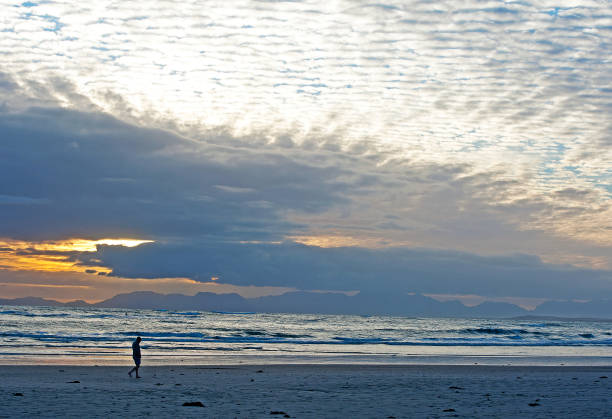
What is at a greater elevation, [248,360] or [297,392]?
[297,392]

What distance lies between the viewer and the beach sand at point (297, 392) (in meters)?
15.9


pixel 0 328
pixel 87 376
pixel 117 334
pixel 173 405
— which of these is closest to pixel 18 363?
pixel 87 376

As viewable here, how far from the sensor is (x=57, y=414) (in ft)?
48.7

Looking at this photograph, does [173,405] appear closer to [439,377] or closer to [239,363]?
[439,377]

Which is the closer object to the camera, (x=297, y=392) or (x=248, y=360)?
(x=297, y=392)

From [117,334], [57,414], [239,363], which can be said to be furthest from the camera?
[117,334]

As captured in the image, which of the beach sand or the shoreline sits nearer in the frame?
the beach sand

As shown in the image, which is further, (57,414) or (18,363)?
(18,363)

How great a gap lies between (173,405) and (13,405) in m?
4.26

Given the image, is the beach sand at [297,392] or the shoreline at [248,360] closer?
the beach sand at [297,392]

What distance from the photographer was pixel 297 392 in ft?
65.7

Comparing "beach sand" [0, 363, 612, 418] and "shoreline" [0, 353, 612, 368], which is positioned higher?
"beach sand" [0, 363, 612, 418]

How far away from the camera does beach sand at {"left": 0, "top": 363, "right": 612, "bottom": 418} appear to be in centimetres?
1591

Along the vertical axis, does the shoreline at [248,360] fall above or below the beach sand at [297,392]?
below
